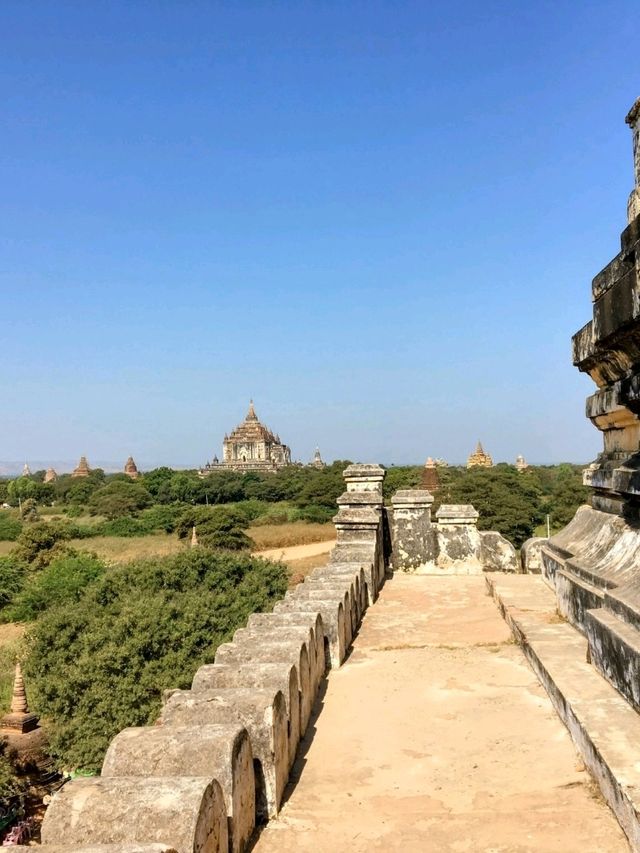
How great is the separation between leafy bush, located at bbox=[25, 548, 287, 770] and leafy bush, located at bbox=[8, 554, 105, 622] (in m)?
5.01

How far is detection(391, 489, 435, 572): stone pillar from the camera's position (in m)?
7.94

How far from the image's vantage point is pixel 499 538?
7.88 metres

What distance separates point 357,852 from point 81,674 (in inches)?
415

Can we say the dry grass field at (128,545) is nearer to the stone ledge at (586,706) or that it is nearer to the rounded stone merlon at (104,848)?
the stone ledge at (586,706)

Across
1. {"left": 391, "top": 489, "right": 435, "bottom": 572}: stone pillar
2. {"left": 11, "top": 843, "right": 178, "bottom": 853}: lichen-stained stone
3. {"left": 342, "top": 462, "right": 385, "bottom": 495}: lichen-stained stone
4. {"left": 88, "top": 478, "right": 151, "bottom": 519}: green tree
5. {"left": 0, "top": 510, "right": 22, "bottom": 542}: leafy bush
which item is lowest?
{"left": 0, "top": 510, "right": 22, "bottom": 542}: leafy bush

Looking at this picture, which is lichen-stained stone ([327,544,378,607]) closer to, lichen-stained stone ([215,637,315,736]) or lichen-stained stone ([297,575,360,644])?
lichen-stained stone ([297,575,360,644])

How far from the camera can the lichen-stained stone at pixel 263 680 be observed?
3.00 metres

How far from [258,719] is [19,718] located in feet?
32.7

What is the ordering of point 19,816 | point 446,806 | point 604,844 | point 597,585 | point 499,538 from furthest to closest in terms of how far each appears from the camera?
1. point 19,816
2. point 499,538
3. point 597,585
4. point 446,806
5. point 604,844

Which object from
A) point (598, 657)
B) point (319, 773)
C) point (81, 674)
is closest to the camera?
point (319, 773)

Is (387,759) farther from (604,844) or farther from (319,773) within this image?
(604,844)

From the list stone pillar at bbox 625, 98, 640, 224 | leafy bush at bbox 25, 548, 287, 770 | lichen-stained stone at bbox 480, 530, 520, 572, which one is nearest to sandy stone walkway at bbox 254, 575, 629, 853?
stone pillar at bbox 625, 98, 640, 224

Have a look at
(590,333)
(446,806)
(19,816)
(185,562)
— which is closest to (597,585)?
(590,333)

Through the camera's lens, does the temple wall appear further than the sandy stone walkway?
Yes
